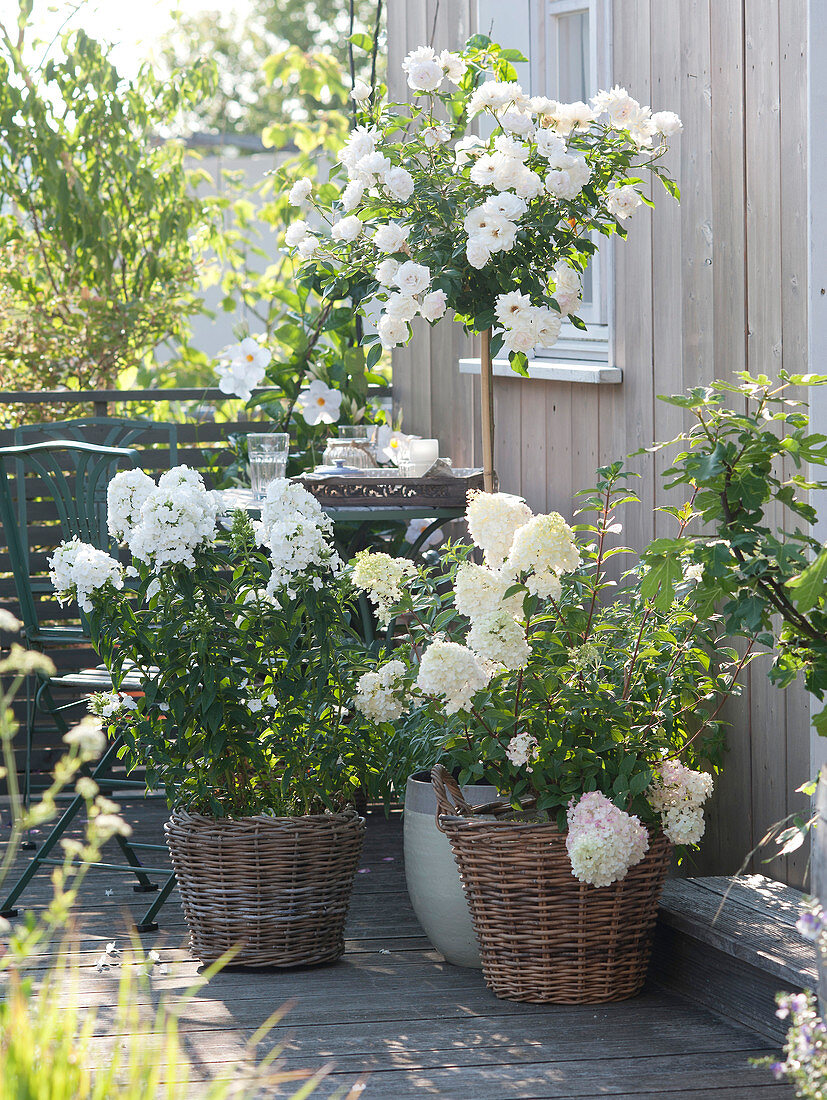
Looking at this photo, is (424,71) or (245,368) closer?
(424,71)

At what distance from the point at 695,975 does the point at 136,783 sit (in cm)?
149

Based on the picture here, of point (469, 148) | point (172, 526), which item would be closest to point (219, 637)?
point (172, 526)

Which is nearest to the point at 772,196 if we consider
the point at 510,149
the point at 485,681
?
the point at 510,149

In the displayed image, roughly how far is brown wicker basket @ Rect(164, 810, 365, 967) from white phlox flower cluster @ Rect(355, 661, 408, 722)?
0.24 metres

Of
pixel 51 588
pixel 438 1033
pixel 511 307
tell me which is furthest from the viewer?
pixel 51 588

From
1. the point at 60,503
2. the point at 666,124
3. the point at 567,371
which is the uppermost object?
the point at 666,124

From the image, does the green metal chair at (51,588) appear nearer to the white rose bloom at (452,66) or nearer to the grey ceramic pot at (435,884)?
the grey ceramic pot at (435,884)

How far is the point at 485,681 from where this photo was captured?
8.30 feet

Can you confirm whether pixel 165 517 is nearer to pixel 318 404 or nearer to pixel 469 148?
pixel 469 148

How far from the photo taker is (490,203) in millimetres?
2699

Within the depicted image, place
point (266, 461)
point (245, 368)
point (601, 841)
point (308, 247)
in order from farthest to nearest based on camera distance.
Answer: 1. point (245, 368)
2. point (266, 461)
3. point (308, 247)
4. point (601, 841)

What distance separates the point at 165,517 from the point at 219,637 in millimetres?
274

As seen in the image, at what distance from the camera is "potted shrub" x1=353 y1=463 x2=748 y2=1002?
2.47 metres

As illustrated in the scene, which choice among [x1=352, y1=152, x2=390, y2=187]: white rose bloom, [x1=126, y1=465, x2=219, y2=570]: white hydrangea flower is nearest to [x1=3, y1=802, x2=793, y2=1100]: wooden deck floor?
[x1=126, y1=465, x2=219, y2=570]: white hydrangea flower
